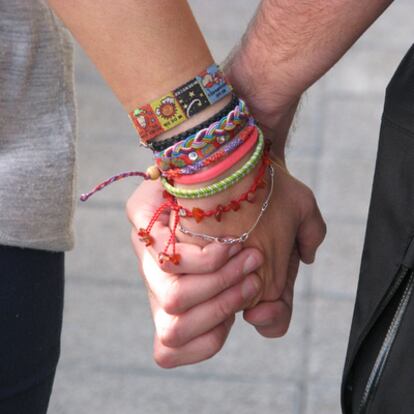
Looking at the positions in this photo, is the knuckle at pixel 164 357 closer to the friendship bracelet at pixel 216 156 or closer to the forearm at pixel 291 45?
the friendship bracelet at pixel 216 156

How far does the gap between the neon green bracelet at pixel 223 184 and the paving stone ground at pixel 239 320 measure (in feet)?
3.62

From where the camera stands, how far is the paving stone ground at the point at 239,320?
3104mm

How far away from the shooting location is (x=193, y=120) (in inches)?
56.3

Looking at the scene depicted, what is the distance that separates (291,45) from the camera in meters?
1.48

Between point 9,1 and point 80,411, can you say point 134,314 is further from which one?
point 9,1

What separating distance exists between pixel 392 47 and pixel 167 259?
12.3 ft

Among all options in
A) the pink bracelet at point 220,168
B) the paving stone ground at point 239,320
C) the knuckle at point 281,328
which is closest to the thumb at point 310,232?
the knuckle at point 281,328

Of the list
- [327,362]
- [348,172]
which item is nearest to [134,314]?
[327,362]

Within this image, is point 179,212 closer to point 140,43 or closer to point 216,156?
point 216,156

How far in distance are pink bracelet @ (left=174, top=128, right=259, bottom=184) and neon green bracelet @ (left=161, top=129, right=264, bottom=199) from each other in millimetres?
12

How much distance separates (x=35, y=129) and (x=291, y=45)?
40 centimetres

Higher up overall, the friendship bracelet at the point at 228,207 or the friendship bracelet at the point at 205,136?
the friendship bracelet at the point at 205,136

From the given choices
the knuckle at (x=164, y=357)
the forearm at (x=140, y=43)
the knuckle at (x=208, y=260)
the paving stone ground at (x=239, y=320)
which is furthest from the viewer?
the paving stone ground at (x=239, y=320)

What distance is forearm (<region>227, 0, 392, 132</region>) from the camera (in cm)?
143
